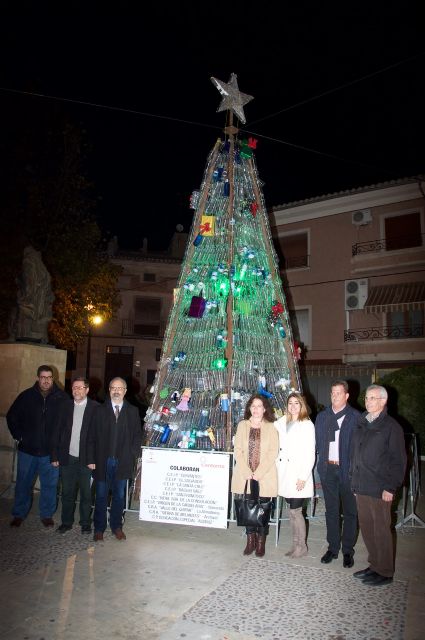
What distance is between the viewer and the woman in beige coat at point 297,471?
5.02 meters

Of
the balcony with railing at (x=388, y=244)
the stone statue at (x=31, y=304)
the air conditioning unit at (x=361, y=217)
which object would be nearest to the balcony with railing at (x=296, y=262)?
the balcony with railing at (x=388, y=244)

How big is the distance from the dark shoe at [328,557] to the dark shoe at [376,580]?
53 cm

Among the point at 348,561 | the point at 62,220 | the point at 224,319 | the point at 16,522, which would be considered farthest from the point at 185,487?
the point at 62,220

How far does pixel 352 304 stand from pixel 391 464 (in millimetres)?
15194

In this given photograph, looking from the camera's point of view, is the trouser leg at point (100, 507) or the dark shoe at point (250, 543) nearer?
the dark shoe at point (250, 543)

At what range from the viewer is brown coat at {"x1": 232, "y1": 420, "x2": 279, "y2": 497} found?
500 cm

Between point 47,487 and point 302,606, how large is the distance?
358 cm

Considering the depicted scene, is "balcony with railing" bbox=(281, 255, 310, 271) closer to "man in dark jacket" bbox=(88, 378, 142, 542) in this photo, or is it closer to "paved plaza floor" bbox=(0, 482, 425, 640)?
"paved plaza floor" bbox=(0, 482, 425, 640)

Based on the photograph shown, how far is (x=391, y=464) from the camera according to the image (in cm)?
443

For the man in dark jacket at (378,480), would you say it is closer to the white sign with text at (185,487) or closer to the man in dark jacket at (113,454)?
the white sign with text at (185,487)

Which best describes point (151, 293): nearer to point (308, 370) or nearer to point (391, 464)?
point (308, 370)

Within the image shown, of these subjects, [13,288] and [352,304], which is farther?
[352,304]

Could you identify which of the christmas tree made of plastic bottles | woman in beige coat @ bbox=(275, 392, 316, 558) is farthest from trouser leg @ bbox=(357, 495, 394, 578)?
the christmas tree made of plastic bottles

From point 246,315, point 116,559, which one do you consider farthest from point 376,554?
point 246,315
